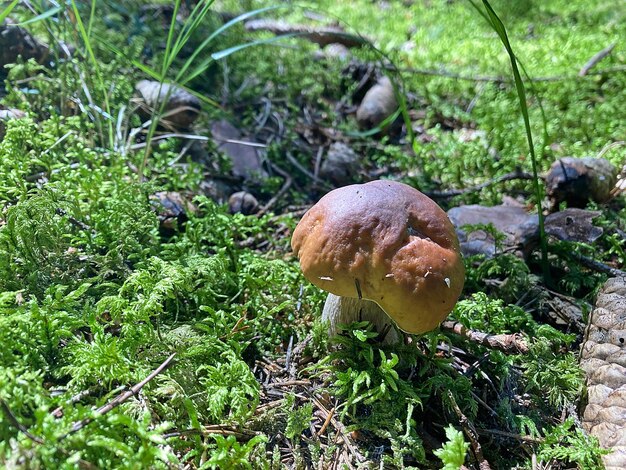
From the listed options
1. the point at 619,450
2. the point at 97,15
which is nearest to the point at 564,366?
the point at 619,450

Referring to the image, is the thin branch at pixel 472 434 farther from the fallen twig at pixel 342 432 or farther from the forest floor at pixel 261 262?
the fallen twig at pixel 342 432

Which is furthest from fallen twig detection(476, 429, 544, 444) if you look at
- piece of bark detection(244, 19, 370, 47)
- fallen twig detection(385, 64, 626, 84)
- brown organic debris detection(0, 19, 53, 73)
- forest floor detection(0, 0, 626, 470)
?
piece of bark detection(244, 19, 370, 47)

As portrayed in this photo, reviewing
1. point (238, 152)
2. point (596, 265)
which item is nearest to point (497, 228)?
point (596, 265)

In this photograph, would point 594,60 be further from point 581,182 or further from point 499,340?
point 499,340

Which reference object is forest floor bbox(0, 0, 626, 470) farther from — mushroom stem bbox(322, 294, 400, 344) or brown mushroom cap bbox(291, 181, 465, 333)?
brown mushroom cap bbox(291, 181, 465, 333)

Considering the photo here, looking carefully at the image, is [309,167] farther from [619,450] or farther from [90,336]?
[619,450]

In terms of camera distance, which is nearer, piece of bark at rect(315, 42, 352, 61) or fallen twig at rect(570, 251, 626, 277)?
→ fallen twig at rect(570, 251, 626, 277)

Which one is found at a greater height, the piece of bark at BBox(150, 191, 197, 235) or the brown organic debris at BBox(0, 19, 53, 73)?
the brown organic debris at BBox(0, 19, 53, 73)
